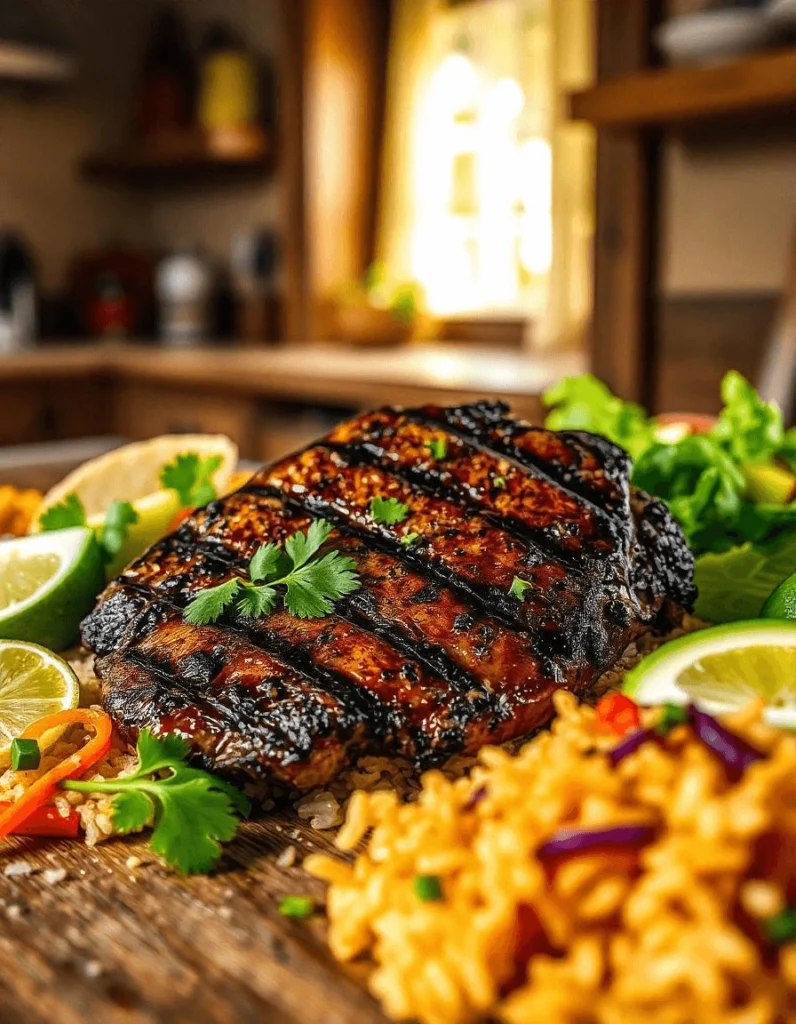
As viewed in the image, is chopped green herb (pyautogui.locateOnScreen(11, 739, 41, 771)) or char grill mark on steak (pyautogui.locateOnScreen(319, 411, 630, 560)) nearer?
chopped green herb (pyautogui.locateOnScreen(11, 739, 41, 771))

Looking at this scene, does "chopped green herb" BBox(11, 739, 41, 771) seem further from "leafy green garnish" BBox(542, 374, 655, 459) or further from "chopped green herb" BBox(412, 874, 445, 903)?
"leafy green garnish" BBox(542, 374, 655, 459)

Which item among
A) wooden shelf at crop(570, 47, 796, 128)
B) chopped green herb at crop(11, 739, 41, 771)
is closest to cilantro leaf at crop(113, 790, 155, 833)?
chopped green herb at crop(11, 739, 41, 771)

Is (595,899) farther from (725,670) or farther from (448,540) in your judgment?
(448,540)

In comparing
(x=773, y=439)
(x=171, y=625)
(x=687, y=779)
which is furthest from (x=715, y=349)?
(x=687, y=779)

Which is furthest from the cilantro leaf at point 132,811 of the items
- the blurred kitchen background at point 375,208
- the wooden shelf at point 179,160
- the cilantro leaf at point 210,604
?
the wooden shelf at point 179,160

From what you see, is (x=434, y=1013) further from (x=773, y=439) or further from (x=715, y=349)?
(x=715, y=349)

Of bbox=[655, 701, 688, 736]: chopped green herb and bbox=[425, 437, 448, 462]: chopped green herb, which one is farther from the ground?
bbox=[425, 437, 448, 462]: chopped green herb

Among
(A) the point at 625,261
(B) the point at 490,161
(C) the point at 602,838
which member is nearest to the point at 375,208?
(B) the point at 490,161
